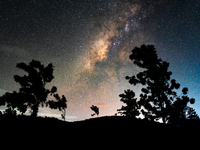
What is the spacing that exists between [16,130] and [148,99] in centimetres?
1701

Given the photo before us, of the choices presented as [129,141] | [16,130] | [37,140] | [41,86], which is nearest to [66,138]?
[37,140]

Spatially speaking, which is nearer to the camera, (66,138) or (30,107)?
(66,138)

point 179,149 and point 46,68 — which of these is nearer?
point 179,149

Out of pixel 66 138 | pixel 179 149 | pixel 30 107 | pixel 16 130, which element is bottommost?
pixel 179 149

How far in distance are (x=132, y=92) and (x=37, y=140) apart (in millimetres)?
27468

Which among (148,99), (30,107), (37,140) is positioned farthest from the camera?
(30,107)

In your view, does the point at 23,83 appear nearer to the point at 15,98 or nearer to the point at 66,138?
the point at 15,98

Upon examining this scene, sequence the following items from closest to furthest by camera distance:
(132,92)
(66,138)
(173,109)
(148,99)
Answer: (66,138)
(173,109)
(148,99)
(132,92)

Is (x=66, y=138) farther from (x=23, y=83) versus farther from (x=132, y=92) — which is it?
(x=132, y=92)

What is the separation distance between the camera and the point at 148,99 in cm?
1808

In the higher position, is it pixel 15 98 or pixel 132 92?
pixel 132 92

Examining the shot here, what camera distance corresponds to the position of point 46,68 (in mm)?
22828

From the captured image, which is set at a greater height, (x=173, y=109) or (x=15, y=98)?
(x=15, y=98)

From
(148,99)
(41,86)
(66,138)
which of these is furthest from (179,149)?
(41,86)
